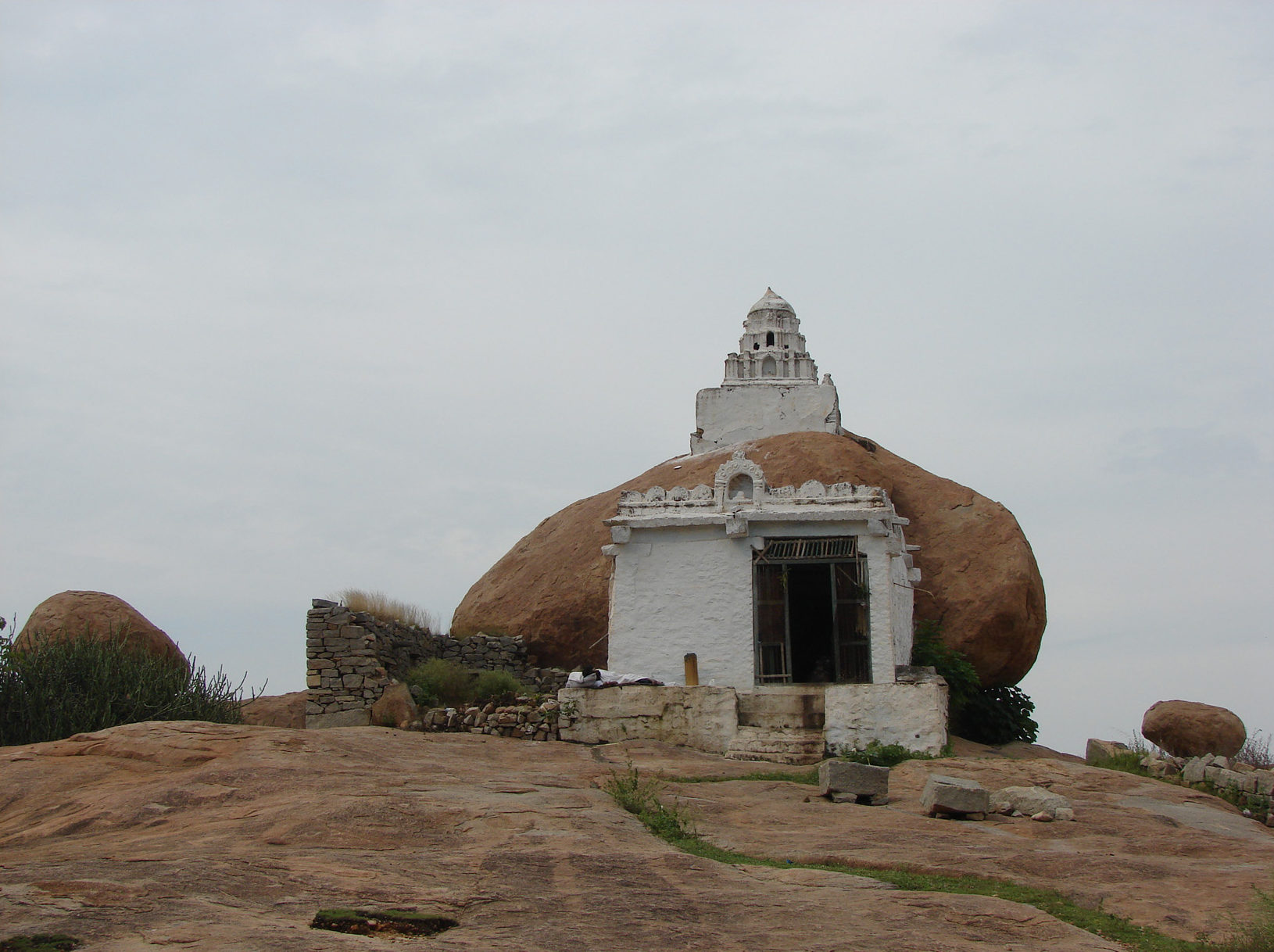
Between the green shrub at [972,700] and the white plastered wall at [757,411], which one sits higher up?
the white plastered wall at [757,411]

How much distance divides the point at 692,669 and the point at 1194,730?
33.2ft

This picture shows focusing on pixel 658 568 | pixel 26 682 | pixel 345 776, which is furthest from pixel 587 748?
pixel 26 682

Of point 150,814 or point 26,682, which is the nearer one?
point 150,814

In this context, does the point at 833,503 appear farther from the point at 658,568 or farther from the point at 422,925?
the point at 422,925

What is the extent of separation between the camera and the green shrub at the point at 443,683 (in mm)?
21359

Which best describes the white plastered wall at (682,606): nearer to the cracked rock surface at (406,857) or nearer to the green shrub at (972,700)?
the green shrub at (972,700)

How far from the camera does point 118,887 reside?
768 centimetres

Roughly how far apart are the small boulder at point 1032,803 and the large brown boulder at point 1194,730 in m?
11.2

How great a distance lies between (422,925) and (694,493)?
569 inches

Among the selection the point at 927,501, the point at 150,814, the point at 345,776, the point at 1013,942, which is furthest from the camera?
the point at 927,501

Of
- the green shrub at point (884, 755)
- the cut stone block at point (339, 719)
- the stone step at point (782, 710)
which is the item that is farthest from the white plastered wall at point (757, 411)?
the green shrub at point (884, 755)

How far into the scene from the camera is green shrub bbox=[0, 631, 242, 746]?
1652cm

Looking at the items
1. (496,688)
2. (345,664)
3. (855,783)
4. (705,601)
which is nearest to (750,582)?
(705,601)

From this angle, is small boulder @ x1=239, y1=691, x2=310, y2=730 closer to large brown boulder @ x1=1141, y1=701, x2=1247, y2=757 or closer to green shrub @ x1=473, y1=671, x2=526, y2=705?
green shrub @ x1=473, y1=671, x2=526, y2=705
